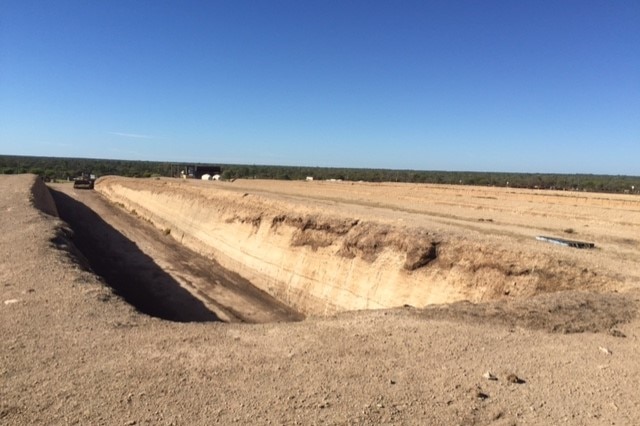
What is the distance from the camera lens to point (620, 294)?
10.3 meters

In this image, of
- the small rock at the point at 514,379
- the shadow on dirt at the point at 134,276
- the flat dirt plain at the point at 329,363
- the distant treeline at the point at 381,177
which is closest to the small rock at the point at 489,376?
the flat dirt plain at the point at 329,363

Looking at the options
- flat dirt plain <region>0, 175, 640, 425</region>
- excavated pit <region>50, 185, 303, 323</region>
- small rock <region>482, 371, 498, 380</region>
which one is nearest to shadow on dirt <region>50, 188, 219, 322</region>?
excavated pit <region>50, 185, 303, 323</region>

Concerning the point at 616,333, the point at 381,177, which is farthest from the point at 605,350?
the point at 381,177

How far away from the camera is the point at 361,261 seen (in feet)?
59.1

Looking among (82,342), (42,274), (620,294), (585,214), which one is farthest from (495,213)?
(82,342)

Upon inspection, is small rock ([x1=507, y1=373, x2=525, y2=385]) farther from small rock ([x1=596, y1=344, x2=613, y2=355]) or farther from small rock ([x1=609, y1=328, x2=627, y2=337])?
small rock ([x1=609, y1=328, x2=627, y2=337])

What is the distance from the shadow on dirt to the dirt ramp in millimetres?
3590

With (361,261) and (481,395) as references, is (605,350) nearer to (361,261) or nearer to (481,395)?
(481,395)

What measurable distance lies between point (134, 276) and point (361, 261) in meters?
10.4

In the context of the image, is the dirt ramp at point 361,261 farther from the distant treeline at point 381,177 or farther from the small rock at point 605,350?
the distant treeline at point 381,177

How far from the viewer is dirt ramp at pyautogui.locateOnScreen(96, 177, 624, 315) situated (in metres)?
13.3

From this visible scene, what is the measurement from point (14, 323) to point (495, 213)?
910 inches

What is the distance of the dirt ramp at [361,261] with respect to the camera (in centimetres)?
1334

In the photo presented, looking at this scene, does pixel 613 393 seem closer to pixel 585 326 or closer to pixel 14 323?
pixel 585 326
